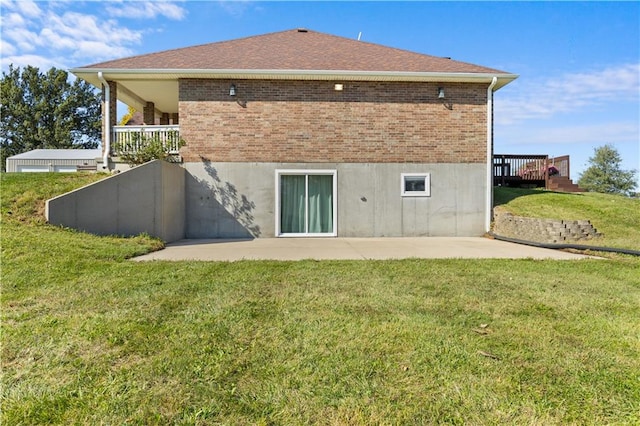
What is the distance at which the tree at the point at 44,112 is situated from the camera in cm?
3712

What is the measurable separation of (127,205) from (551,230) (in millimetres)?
10694

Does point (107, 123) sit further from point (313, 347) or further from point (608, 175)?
point (608, 175)

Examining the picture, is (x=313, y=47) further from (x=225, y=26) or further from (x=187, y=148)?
(x=187, y=148)

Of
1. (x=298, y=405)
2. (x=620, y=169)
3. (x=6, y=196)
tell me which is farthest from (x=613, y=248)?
(x=620, y=169)

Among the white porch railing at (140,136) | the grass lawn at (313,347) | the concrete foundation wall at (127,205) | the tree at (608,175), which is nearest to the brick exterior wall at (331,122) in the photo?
the white porch railing at (140,136)

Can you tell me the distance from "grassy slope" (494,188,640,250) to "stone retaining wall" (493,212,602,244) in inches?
13.2

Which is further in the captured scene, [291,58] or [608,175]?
[608,175]

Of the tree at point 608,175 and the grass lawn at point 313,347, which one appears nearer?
the grass lawn at point 313,347

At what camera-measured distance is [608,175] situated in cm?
3903

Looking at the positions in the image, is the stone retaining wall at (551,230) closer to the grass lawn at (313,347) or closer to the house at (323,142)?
the house at (323,142)

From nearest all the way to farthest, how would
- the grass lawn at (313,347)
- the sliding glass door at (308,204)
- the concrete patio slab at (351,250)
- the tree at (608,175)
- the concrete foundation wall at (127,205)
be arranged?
the grass lawn at (313,347), the concrete patio slab at (351,250), the concrete foundation wall at (127,205), the sliding glass door at (308,204), the tree at (608,175)

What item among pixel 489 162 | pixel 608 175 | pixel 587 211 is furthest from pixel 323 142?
A: pixel 608 175

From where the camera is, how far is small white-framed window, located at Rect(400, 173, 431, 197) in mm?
A: 10656

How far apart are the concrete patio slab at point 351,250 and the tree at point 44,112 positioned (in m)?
38.6
